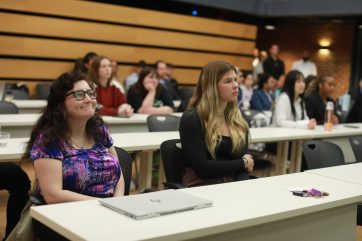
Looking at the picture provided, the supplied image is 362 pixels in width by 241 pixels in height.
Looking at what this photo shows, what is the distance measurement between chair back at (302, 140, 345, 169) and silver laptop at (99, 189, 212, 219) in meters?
1.82

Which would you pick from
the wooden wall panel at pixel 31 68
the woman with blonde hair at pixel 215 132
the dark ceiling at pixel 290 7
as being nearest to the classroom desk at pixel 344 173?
the woman with blonde hair at pixel 215 132

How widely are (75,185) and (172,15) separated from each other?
8.00 m

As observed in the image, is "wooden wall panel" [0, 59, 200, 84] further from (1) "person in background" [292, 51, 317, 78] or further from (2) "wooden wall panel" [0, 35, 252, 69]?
(1) "person in background" [292, 51, 317, 78]

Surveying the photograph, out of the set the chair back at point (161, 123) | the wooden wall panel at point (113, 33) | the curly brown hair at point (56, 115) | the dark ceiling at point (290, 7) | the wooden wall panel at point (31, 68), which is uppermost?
the dark ceiling at point (290, 7)

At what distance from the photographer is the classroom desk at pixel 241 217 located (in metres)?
2.01

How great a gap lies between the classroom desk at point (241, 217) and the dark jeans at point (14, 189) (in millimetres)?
1303

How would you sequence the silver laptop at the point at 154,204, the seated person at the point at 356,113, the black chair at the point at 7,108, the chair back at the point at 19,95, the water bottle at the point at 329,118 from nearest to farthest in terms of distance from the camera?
the silver laptop at the point at 154,204 < the black chair at the point at 7,108 < the water bottle at the point at 329,118 < the seated person at the point at 356,113 < the chair back at the point at 19,95

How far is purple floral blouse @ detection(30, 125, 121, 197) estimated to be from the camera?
267cm

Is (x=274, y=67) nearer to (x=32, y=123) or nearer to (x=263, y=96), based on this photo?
(x=263, y=96)

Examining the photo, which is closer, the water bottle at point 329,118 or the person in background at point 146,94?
the water bottle at point 329,118

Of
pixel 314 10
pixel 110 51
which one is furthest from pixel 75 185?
pixel 314 10

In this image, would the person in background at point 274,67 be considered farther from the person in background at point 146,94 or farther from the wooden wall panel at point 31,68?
the person in background at point 146,94

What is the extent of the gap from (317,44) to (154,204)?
476 inches

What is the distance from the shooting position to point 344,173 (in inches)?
138
